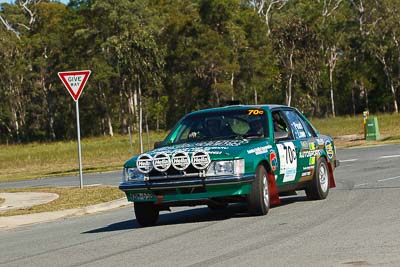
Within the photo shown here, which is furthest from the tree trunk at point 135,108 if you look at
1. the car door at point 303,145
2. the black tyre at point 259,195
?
the black tyre at point 259,195

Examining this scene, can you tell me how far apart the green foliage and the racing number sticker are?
199ft

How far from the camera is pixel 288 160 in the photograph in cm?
1427

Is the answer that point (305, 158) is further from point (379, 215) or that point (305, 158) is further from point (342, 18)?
point (342, 18)

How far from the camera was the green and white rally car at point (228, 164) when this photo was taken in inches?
500

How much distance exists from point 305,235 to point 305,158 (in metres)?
3.83

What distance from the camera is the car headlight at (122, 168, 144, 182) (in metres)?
13.0

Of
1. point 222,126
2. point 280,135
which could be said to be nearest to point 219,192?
point 222,126

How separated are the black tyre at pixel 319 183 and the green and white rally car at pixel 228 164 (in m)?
0.02

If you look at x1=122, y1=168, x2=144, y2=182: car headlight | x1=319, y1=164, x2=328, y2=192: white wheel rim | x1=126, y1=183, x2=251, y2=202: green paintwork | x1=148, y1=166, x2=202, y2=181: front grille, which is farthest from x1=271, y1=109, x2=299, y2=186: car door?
x1=122, y1=168, x2=144, y2=182: car headlight

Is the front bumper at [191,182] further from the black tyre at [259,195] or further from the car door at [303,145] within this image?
the car door at [303,145]

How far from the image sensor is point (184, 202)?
42.3ft

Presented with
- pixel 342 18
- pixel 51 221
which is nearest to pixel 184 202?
pixel 51 221

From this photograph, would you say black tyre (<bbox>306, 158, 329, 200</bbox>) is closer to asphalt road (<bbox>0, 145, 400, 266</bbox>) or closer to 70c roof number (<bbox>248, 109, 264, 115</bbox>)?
asphalt road (<bbox>0, 145, 400, 266</bbox>)

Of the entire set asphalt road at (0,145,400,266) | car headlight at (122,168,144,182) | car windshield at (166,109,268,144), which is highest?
car windshield at (166,109,268,144)
